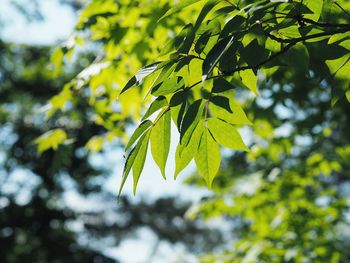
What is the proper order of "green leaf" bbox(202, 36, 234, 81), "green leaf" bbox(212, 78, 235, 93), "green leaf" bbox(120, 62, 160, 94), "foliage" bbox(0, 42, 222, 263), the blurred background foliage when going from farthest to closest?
"foliage" bbox(0, 42, 222, 263)
the blurred background foliage
"green leaf" bbox(212, 78, 235, 93)
"green leaf" bbox(120, 62, 160, 94)
"green leaf" bbox(202, 36, 234, 81)

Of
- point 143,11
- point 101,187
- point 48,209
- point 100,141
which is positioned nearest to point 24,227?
point 48,209

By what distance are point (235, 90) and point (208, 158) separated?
2.20 metres

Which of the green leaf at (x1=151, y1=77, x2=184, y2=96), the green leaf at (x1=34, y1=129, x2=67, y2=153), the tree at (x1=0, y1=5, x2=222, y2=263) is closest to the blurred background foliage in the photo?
the green leaf at (x1=34, y1=129, x2=67, y2=153)

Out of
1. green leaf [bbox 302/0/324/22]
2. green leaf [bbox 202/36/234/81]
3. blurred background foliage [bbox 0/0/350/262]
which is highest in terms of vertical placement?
green leaf [bbox 202/36/234/81]

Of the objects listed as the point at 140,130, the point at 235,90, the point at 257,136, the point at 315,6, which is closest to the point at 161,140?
the point at 140,130

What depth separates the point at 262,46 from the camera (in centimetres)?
95

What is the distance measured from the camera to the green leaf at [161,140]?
99cm

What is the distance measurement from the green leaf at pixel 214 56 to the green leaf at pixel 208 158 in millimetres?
268

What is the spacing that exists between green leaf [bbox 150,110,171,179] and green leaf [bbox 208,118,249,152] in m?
0.12

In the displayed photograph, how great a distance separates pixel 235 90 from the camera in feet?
10.3

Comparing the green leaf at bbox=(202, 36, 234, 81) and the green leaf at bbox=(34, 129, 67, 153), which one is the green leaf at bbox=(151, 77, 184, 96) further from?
the green leaf at bbox=(34, 129, 67, 153)

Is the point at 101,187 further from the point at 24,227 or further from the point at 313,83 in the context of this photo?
the point at 313,83

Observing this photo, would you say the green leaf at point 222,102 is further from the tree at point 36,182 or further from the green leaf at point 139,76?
the tree at point 36,182

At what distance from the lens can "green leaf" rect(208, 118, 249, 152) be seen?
3.38ft
